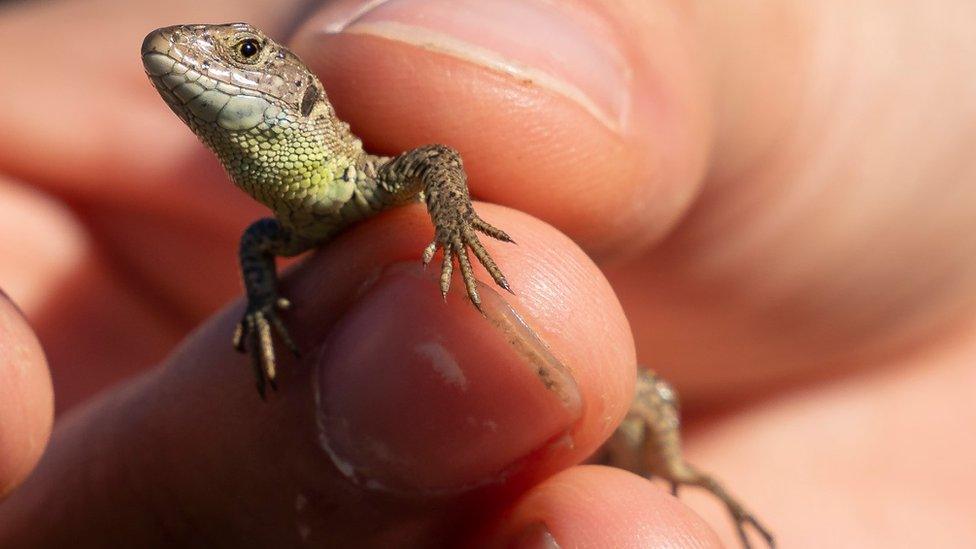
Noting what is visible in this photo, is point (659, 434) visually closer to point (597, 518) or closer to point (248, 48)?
point (597, 518)

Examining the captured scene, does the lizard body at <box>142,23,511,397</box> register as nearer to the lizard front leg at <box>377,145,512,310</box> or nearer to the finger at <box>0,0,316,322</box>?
the lizard front leg at <box>377,145,512,310</box>

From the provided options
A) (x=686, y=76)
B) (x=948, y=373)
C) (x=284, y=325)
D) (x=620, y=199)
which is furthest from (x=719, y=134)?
(x=948, y=373)

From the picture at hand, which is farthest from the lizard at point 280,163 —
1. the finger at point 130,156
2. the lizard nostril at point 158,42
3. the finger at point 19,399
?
the finger at point 130,156

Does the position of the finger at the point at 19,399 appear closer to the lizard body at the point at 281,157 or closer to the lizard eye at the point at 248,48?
the lizard body at the point at 281,157

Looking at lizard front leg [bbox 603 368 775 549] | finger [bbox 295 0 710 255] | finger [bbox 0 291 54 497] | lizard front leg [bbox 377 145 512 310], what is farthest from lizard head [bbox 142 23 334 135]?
lizard front leg [bbox 603 368 775 549]

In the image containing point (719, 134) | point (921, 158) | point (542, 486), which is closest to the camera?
point (542, 486)

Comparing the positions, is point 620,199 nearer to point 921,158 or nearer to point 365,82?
point 365,82

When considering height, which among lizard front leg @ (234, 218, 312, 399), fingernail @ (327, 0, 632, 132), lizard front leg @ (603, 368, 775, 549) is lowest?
lizard front leg @ (603, 368, 775, 549)
